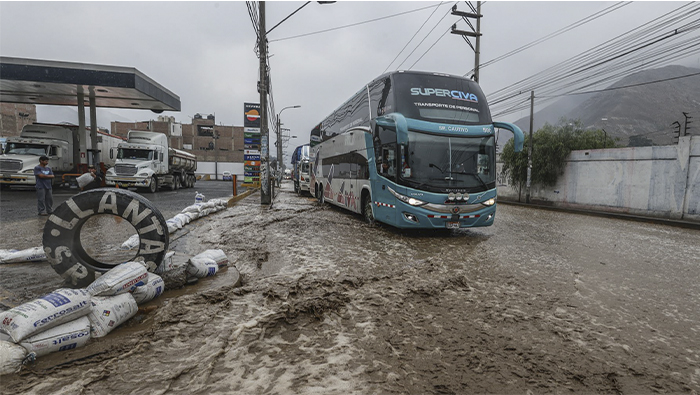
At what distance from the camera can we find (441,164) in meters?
7.36

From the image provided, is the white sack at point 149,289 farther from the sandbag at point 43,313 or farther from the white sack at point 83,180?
the white sack at point 83,180

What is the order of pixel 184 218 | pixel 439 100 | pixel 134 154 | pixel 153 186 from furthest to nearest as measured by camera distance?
pixel 153 186 < pixel 134 154 < pixel 184 218 < pixel 439 100

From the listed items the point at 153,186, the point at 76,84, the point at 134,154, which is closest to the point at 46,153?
the point at 134,154

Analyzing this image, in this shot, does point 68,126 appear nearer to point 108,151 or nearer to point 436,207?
point 108,151

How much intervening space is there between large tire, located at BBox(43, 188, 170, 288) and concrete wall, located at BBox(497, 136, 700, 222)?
59.3 feet

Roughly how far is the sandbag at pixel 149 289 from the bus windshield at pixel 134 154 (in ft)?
60.9

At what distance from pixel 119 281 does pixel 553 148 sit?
2175cm

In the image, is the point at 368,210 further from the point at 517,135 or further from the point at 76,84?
the point at 76,84

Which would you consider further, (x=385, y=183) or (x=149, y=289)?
(x=385, y=183)

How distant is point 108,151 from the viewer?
2206 centimetres

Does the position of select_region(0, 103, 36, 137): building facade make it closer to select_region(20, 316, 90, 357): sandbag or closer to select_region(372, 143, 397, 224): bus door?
select_region(372, 143, 397, 224): bus door

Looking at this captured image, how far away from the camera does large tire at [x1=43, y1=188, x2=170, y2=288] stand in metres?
3.54

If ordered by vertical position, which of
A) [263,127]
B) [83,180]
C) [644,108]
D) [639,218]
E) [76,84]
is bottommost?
[639,218]

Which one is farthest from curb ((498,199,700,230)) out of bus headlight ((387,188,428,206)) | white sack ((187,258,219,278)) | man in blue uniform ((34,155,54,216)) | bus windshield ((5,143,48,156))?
bus windshield ((5,143,48,156))
